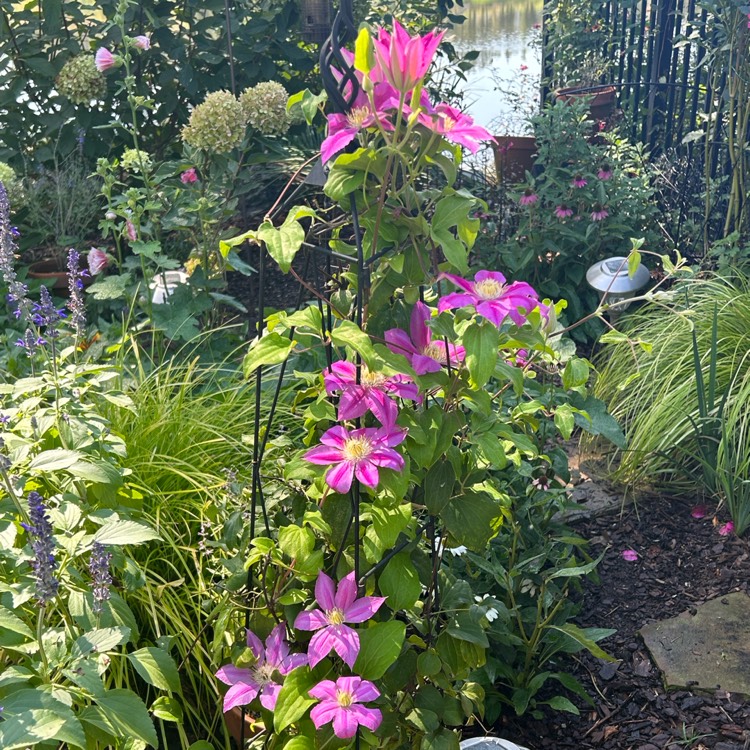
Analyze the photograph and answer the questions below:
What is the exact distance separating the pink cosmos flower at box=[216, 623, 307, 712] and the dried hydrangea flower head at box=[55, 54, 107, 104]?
9.30 ft

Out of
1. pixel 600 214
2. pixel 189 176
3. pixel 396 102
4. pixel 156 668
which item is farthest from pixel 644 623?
pixel 189 176

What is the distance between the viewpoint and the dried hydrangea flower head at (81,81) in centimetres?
348

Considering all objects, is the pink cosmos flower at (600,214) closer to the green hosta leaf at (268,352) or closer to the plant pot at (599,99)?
the plant pot at (599,99)

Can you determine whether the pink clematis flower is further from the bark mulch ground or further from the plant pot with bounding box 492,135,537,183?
the plant pot with bounding box 492,135,537,183

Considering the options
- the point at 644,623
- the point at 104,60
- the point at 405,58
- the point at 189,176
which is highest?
the point at 405,58

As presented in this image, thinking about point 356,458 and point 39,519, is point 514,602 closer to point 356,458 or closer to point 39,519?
point 356,458

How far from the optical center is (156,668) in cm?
133

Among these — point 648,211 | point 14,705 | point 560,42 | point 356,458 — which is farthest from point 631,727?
point 560,42

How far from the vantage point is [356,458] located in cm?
119

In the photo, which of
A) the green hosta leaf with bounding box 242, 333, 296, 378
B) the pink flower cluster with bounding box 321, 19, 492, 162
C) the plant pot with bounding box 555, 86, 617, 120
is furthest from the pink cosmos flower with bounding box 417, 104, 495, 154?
the plant pot with bounding box 555, 86, 617, 120

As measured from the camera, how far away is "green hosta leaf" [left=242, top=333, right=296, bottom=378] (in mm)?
1161

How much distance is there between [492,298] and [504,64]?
231 inches

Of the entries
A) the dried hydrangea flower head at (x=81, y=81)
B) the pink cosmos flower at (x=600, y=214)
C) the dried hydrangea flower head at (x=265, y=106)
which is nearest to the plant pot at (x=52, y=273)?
the dried hydrangea flower head at (x=81, y=81)

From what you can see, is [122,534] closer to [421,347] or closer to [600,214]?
[421,347]
